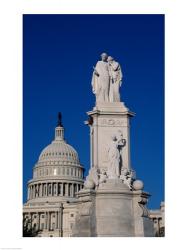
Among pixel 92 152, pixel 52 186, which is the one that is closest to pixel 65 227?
pixel 52 186

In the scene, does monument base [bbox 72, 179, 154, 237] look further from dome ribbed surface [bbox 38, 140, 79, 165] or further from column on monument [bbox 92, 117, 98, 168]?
dome ribbed surface [bbox 38, 140, 79, 165]

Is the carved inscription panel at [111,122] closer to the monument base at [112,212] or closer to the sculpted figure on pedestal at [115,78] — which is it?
the sculpted figure on pedestal at [115,78]

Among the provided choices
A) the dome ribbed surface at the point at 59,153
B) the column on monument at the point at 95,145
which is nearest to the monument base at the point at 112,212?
the column on monument at the point at 95,145

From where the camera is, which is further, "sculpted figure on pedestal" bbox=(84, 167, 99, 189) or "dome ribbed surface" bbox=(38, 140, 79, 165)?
"dome ribbed surface" bbox=(38, 140, 79, 165)

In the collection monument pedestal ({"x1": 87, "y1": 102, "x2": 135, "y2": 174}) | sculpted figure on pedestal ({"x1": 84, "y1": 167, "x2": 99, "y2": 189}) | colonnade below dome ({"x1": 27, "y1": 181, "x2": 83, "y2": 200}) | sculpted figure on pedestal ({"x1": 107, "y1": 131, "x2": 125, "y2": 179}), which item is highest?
monument pedestal ({"x1": 87, "y1": 102, "x2": 135, "y2": 174})

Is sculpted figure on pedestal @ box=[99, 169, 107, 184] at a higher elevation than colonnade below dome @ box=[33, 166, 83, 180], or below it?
below

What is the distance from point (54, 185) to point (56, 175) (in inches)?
89.1

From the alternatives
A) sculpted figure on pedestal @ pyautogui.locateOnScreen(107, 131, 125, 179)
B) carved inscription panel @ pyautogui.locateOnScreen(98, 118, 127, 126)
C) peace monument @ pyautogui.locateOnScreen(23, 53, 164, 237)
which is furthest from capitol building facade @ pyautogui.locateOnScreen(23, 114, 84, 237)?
sculpted figure on pedestal @ pyautogui.locateOnScreen(107, 131, 125, 179)

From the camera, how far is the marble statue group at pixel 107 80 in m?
26.1

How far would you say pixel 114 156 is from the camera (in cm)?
2425

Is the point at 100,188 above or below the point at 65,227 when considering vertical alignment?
above

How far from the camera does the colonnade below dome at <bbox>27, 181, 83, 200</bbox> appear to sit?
400 ft
